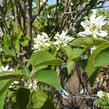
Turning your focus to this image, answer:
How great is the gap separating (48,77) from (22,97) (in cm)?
16

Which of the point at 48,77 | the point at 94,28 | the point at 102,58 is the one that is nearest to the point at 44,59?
the point at 48,77

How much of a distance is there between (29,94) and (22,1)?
1.00 m

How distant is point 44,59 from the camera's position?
0.74 m

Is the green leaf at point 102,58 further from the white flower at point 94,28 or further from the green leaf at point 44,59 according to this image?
the white flower at point 94,28

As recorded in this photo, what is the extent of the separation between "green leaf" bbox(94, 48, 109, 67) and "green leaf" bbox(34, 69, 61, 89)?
0.11 m

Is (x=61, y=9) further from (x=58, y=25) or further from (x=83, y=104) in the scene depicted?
(x=83, y=104)

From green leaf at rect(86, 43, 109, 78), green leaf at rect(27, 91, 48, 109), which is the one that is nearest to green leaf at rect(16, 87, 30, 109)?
green leaf at rect(27, 91, 48, 109)

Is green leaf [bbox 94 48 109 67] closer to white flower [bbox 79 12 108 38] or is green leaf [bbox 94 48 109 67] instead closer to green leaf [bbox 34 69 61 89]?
green leaf [bbox 34 69 61 89]

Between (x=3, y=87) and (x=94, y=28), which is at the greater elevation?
(x=94, y=28)

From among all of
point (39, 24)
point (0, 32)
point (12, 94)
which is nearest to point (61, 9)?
point (39, 24)

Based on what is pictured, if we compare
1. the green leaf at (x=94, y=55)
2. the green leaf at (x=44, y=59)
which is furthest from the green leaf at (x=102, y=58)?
the green leaf at (x=44, y=59)

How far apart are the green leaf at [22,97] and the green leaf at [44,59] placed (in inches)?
5.0

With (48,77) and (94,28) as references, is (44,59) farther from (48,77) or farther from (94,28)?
(94,28)

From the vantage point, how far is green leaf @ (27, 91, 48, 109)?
0.79 m
